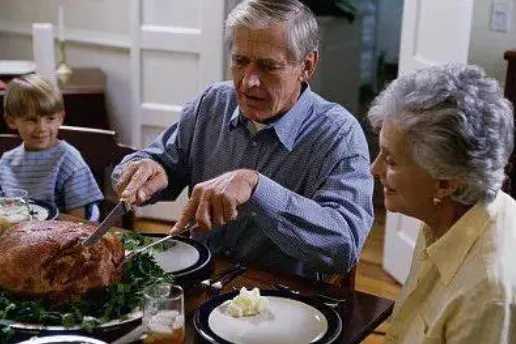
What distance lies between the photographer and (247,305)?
1.43 meters

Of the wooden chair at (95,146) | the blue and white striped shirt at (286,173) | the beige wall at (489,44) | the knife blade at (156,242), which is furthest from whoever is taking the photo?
the beige wall at (489,44)

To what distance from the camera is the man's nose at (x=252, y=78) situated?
73.4 inches

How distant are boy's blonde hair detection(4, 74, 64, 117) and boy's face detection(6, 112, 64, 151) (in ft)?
0.05

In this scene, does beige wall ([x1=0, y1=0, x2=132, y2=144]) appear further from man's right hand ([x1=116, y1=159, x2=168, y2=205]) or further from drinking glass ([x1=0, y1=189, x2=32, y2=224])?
drinking glass ([x1=0, y1=189, x2=32, y2=224])

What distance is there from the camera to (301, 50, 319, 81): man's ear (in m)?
1.94

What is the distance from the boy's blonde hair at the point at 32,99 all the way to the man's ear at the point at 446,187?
155 centimetres

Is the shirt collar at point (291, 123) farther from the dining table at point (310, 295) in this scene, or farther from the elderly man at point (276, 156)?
the dining table at point (310, 295)

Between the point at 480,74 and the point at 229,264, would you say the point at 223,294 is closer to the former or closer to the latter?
the point at 229,264

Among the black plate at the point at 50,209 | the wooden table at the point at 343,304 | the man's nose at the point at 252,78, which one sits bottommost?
the wooden table at the point at 343,304

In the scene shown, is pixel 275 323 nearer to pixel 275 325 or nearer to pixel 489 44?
pixel 275 325

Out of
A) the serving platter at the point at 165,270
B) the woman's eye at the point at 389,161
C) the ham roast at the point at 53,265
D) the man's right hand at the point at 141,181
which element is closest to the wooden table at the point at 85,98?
the man's right hand at the point at 141,181

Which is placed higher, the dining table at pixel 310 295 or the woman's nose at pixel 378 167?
the woman's nose at pixel 378 167

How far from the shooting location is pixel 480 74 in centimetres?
130

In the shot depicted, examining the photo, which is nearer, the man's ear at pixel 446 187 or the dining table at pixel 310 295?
the man's ear at pixel 446 187
